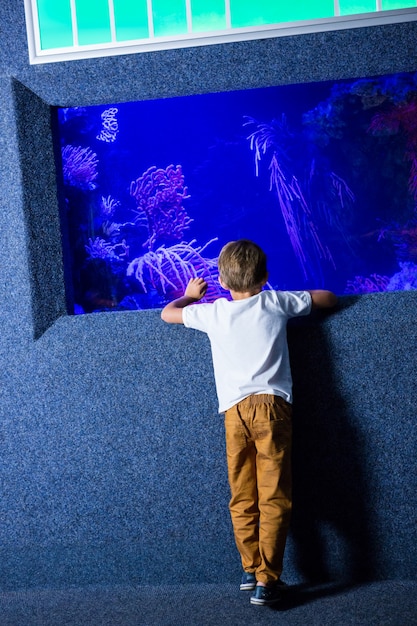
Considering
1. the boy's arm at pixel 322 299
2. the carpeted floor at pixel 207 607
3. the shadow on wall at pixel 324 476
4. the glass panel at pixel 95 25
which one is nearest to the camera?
the carpeted floor at pixel 207 607

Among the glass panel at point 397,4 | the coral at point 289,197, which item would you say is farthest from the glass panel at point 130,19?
the glass panel at point 397,4

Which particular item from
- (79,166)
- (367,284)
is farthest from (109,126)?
(367,284)

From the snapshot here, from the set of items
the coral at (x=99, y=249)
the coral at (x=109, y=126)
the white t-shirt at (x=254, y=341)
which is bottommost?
the white t-shirt at (x=254, y=341)

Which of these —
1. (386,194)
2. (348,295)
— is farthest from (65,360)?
(386,194)

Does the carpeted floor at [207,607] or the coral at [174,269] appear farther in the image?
the coral at [174,269]

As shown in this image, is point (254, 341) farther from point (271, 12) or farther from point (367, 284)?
point (271, 12)

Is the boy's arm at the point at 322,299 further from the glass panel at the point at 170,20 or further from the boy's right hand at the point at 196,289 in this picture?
the glass panel at the point at 170,20

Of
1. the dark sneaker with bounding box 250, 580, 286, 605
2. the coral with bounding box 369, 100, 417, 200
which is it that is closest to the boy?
the dark sneaker with bounding box 250, 580, 286, 605

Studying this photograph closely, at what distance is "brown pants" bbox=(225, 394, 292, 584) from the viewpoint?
2.12 meters

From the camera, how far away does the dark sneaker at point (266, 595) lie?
7.00ft

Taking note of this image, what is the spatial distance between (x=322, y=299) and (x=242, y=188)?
503mm

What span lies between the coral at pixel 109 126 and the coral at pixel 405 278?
1.10m

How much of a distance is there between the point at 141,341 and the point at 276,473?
25.8 inches

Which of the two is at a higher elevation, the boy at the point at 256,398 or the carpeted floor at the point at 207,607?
the boy at the point at 256,398
